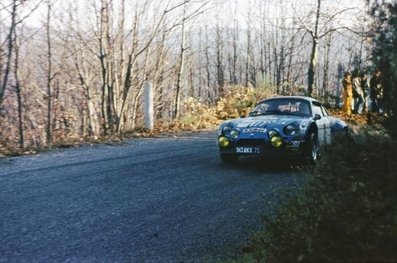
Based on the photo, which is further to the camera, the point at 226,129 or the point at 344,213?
the point at 226,129

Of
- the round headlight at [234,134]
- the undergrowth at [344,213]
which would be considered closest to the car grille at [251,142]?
the round headlight at [234,134]

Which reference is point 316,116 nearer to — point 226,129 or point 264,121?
point 264,121

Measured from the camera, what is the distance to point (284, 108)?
908cm

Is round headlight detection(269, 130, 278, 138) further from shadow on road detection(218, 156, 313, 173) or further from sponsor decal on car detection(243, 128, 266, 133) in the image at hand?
shadow on road detection(218, 156, 313, 173)

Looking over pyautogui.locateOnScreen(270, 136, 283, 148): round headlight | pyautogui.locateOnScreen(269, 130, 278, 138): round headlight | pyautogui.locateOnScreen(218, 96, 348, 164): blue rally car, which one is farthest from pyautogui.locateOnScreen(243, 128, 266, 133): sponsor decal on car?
pyautogui.locateOnScreen(270, 136, 283, 148): round headlight

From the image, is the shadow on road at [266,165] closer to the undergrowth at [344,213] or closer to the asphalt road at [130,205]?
the asphalt road at [130,205]

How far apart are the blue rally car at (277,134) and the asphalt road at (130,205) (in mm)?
376

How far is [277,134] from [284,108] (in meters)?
1.27

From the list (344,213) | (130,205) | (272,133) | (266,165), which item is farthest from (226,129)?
(344,213)

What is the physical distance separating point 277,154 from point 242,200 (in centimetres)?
217

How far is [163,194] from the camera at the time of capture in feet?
20.5

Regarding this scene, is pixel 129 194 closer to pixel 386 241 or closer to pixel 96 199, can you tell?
pixel 96 199

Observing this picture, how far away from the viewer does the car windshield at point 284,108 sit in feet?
29.5

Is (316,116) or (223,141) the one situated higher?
(316,116)
